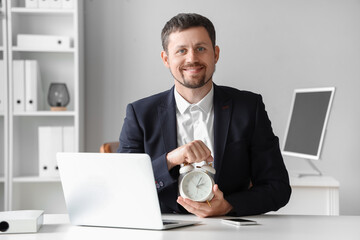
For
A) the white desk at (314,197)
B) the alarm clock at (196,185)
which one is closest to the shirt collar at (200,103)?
the alarm clock at (196,185)

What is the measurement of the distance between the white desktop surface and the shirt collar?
549 millimetres

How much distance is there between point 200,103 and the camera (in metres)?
2.17

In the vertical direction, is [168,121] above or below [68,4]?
below

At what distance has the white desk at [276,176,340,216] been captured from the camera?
3.34 meters

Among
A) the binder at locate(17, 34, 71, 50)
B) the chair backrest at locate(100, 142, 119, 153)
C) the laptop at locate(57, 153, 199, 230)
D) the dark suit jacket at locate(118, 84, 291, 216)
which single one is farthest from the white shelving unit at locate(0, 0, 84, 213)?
the laptop at locate(57, 153, 199, 230)

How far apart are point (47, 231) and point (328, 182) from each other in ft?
7.14

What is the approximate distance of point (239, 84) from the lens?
410cm

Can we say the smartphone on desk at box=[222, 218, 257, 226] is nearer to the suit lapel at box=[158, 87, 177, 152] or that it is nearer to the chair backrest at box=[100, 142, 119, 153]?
the suit lapel at box=[158, 87, 177, 152]

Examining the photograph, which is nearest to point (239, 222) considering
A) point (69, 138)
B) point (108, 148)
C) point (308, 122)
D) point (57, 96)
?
point (108, 148)

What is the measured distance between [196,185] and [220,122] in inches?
17.8

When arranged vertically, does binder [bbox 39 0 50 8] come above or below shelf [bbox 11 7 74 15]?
above

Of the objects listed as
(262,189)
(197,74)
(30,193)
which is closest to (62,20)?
(30,193)

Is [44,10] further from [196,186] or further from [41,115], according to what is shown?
[196,186]

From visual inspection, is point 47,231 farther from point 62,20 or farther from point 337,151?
point 337,151
